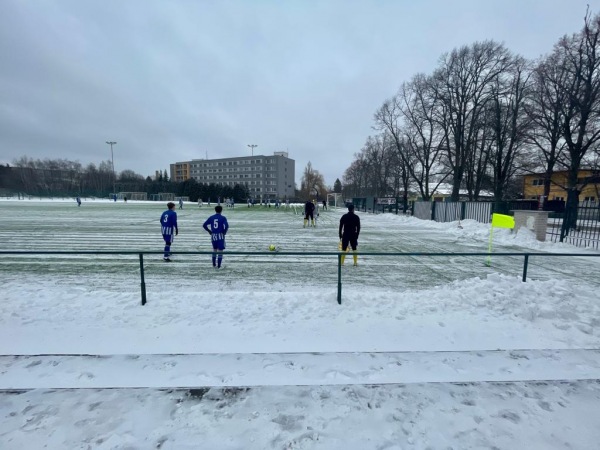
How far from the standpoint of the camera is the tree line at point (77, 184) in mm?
92000

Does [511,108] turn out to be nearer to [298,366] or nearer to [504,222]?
[504,222]

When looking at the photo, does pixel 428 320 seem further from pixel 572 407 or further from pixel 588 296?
pixel 588 296

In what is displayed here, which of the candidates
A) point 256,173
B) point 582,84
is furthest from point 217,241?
point 256,173

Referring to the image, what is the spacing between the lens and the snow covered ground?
103 inches

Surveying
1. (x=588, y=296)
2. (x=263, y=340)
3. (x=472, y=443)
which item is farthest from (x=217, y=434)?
(x=588, y=296)

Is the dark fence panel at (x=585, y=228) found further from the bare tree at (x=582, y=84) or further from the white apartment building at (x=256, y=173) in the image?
the white apartment building at (x=256, y=173)

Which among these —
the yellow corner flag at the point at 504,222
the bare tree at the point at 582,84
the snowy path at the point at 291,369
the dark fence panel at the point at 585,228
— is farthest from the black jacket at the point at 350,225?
the bare tree at the point at 582,84

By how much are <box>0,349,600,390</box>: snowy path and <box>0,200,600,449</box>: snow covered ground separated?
22mm

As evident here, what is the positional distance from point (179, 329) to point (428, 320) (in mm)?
4069

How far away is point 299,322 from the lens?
473 cm

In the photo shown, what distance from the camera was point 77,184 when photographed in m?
110

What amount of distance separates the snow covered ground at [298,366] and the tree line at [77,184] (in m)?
85.1

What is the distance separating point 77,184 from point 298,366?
137897 mm

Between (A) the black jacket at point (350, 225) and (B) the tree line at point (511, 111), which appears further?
(B) the tree line at point (511, 111)
